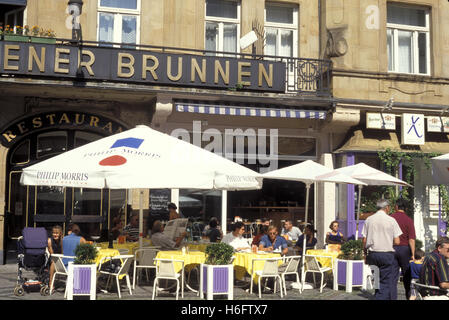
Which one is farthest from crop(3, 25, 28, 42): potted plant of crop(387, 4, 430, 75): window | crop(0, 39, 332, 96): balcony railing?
crop(387, 4, 430, 75): window

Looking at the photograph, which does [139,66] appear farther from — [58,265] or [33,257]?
[58,265]

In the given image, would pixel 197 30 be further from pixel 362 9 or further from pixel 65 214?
pixel 65 214

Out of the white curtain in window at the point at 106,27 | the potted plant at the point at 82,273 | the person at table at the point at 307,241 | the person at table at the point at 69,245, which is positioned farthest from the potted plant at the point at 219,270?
the white curtain in window at the point at 106,27

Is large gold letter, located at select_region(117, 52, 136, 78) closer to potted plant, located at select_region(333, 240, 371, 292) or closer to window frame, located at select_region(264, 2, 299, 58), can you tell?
window frame, located at select_region(264, 2, 299, 58)

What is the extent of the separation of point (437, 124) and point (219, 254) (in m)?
9.54

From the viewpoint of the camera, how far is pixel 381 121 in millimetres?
16453

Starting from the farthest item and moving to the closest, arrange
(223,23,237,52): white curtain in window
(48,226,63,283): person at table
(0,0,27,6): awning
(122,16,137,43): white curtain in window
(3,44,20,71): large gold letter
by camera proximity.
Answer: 1. (223,23,237,52): white curtain in window
2. (122,16,137,43): white curtain in window
3. (0,0,27,6): awning
4. (3,44,20,71): large gold letter
5. (48,226,63,283): person at table

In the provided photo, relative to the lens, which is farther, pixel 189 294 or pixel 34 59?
pixel 34 59

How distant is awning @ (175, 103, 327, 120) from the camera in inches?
595

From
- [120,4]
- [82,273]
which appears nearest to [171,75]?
[120,4]

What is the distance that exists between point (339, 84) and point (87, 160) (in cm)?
856

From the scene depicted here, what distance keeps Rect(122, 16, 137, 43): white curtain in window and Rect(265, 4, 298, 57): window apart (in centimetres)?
373

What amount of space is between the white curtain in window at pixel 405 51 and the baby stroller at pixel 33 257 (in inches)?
453
